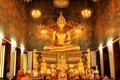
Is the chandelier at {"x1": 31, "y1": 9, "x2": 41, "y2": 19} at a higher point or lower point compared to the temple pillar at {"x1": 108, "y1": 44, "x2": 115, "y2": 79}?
higher

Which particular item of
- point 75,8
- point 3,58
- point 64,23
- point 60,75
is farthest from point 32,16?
point 60,75

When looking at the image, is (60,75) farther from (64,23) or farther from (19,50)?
(64,23)

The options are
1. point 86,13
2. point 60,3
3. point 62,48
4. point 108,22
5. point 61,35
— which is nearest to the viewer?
point 108,22

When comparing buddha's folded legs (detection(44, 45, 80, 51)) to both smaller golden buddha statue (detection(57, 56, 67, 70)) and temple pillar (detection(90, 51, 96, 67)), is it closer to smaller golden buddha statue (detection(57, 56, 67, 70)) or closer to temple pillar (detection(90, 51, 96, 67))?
temple pillar (detection(90, 51, 96, 67))

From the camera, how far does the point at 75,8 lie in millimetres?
14852

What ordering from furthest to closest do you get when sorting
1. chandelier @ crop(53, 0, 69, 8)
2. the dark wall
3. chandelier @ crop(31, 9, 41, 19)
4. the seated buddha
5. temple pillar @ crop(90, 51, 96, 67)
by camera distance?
chandelier @ crop(31, 9, 41, 19)
chandelier @ crop(53, 0, 69, 8)
the seated buddha
temple pillar @ crop(90, 51, 96, 67)
the dark wall

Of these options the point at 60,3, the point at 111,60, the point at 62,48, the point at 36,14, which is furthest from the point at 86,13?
the point at 111,60

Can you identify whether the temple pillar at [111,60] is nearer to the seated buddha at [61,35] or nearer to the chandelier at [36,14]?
the seated buddha at [61,35]

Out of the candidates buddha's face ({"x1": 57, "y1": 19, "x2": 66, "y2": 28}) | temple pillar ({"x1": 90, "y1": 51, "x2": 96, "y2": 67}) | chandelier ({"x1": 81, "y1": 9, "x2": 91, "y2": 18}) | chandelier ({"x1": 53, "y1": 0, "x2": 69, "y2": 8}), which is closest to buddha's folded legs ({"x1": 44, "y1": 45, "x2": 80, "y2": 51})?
temple pillar ({"x1": 90, "y1": 51, "x2": 96, "y2": 67})

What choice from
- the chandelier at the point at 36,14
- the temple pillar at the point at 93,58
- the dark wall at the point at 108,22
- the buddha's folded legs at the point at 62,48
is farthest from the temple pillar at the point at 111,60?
the chandelier at the point at 36,14

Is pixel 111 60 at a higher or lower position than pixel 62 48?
lower

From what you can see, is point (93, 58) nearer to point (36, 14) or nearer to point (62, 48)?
point (62, 48)

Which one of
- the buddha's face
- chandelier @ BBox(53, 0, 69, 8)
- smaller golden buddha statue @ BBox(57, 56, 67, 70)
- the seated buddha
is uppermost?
chandelier @ BBox(53, 0, 69, 8)

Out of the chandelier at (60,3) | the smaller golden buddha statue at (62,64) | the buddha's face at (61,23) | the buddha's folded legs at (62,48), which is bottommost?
the smaller golden buddha statue at (62,64)
